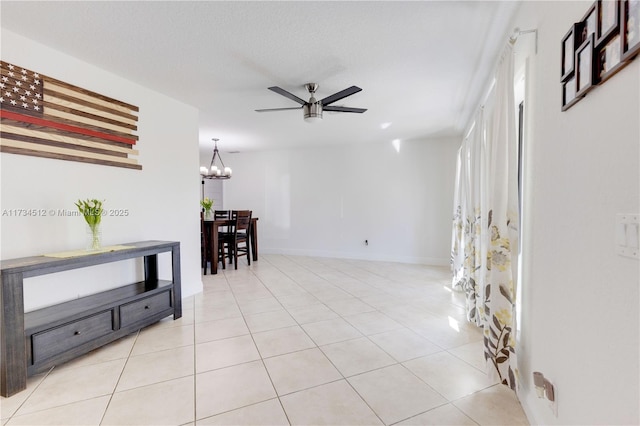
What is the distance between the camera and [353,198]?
6145 mm

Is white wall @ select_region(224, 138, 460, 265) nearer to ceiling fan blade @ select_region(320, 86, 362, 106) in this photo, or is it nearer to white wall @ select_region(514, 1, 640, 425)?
ceiling fan blade @ select_region(320, 86, 362, 106)

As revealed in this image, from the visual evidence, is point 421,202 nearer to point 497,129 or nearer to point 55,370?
point 497,129

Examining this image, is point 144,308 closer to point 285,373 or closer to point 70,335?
point 70,335

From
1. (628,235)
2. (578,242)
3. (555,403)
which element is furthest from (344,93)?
(555,403)

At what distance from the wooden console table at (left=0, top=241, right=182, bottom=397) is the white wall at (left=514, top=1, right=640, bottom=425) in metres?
2.80

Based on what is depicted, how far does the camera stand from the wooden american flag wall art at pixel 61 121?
83.9 inches

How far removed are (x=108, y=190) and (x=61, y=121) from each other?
660mm

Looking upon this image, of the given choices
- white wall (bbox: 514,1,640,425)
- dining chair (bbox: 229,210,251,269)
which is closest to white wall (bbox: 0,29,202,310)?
dining chair (bbox: 229,210,251,269)

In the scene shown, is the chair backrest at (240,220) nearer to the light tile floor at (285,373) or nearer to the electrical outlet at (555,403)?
the light tile floor at (285,373)

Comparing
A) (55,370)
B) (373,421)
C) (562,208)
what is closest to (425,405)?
(373,421)

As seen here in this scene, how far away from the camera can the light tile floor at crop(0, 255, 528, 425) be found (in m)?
1.57

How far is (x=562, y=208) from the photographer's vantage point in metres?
1.21

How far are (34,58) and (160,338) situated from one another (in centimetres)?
239

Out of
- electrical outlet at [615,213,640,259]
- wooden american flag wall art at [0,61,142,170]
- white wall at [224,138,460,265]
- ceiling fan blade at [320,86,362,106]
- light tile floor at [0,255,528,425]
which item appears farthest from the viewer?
white wall at [224,138,460,265]
